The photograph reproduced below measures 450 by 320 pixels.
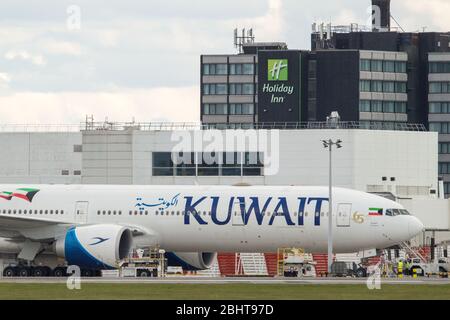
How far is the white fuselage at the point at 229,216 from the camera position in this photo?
7100 cm

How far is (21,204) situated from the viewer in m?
74.2

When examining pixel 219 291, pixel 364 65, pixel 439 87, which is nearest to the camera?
pixel 219 291

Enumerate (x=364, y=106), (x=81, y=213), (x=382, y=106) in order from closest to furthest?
(x=81, y=213) → (x=364, y=106) → (x=382, y=106)

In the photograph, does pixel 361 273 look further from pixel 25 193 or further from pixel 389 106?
pixel 389 106

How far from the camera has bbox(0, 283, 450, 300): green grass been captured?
164 ft

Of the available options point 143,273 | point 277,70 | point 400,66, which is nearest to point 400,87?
point 400,66

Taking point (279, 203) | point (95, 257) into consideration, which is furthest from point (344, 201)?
point (95, 257)

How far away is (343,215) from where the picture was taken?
70938mm

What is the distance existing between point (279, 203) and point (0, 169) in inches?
2117

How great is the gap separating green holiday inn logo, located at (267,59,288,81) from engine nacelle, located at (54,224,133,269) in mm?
106617

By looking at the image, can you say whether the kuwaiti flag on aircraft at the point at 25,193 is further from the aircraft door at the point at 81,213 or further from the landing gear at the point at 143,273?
the landing gear at the point at 143,273

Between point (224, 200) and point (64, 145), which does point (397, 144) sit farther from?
point (224, 200)

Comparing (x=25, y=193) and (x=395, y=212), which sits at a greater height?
(x=25, y=193)

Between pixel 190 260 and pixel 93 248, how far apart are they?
7887mm
